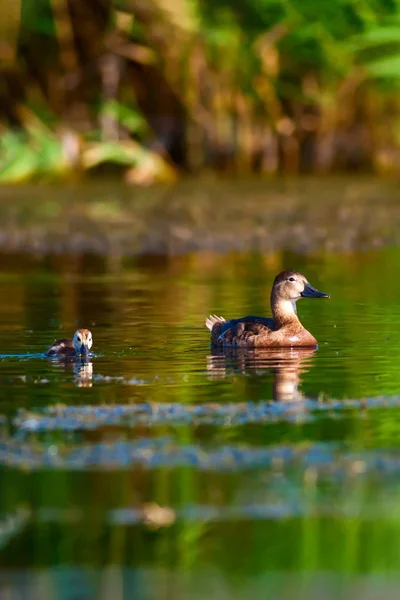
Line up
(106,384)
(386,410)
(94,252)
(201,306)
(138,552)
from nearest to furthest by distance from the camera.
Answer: (138,552) → (386,410) → (106,384) → (201,306) → (94,252)

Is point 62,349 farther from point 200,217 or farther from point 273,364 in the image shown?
point 200,217

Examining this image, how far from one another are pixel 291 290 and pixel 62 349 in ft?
5.37

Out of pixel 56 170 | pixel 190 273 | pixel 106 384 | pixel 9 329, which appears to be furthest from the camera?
pixel 56 170

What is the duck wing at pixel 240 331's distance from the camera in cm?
989

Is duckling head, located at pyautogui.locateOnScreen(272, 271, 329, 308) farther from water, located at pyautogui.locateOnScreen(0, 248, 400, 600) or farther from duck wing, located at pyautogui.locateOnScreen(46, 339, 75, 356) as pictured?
duck wing, located at pyautogui.locateOnScreen(46, 339, 75, 356)

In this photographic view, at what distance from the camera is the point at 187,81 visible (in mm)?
23266

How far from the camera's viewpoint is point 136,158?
23375 mm

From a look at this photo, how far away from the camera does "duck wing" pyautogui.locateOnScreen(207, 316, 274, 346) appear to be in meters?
9.89

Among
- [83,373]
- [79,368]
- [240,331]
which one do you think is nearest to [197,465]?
[83,373]

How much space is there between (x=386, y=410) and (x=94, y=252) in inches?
397

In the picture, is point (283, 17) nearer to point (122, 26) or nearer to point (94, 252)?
point (122, 26)

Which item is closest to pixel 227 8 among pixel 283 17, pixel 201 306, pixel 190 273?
pixel 283 17

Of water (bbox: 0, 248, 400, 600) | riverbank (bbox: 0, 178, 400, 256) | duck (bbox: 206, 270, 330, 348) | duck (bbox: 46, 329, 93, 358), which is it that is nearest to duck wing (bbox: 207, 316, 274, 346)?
duck (bbox: 206, 270, 330, 348)

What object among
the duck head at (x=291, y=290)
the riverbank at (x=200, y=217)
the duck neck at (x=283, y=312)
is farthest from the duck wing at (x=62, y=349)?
the riverbank at (x=200, y=217)
